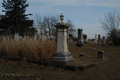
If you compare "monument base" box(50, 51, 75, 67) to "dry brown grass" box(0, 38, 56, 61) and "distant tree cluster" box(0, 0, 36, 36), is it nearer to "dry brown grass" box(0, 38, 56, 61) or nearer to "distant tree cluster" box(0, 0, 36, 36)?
"dry brown grass" box(0, 38, 56, 61)

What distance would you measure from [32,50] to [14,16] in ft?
83.5

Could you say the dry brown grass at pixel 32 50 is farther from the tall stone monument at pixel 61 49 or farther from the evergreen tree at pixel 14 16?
the evergreen tree at pixel 14 16

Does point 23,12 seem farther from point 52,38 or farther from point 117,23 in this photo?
point 52,38

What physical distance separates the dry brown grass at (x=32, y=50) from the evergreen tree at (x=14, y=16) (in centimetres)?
2044

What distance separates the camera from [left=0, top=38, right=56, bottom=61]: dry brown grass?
767cm

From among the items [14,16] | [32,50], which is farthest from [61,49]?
[14,16]

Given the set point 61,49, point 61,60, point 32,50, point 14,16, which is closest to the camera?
point 61,60

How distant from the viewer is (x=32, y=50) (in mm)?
8305

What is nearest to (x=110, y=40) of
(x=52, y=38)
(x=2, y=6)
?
(x=52, y=38)

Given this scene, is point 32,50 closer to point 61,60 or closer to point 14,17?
point 61,60

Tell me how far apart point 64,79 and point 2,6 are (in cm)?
3222

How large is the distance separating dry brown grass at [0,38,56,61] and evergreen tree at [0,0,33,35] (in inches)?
805

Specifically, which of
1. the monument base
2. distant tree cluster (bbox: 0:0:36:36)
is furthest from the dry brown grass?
distant tree cluster (bbox: 0:0:36:36)

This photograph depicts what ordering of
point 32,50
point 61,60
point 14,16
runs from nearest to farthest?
point 61,60 < point 32,50 < point 14,16
